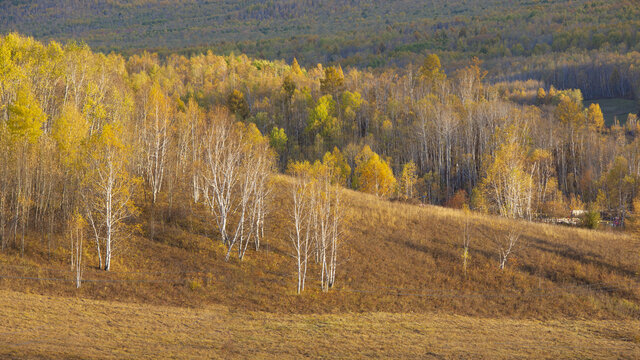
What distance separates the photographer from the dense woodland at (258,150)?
3741 cm

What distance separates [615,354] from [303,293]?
61.9 feet

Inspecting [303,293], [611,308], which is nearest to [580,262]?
[611,308]

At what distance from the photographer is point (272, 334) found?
26.8 metres

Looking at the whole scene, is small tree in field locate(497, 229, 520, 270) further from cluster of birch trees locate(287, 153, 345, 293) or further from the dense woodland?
cluster of birch trees locate(287, 153, 345, 293)

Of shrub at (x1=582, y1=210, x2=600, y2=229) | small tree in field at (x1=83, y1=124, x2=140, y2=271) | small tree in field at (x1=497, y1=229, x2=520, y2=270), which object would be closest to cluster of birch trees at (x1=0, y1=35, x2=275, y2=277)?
small tree in field at (x1=83, y1=124, x2=140, y2=271)

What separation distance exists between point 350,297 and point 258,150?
49.9ft

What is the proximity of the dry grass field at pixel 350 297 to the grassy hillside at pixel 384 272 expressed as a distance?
5.6 inches

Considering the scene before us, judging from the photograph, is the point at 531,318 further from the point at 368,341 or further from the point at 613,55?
the point at 613,55

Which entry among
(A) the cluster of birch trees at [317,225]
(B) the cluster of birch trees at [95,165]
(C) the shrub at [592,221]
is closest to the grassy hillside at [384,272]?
(A) the cluster of birch trees at [317,225]

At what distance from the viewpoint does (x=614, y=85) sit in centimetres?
16038

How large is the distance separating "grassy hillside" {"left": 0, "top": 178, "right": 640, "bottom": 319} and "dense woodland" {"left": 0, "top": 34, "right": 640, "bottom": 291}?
1.77 metres

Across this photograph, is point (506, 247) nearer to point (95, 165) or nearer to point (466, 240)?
point (466, 240)

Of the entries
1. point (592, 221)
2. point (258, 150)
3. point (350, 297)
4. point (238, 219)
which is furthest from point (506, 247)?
point (238, 219)

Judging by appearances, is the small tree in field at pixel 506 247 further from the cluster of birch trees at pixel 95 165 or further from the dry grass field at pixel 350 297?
the cluster of birch trees at pixel 95 165
